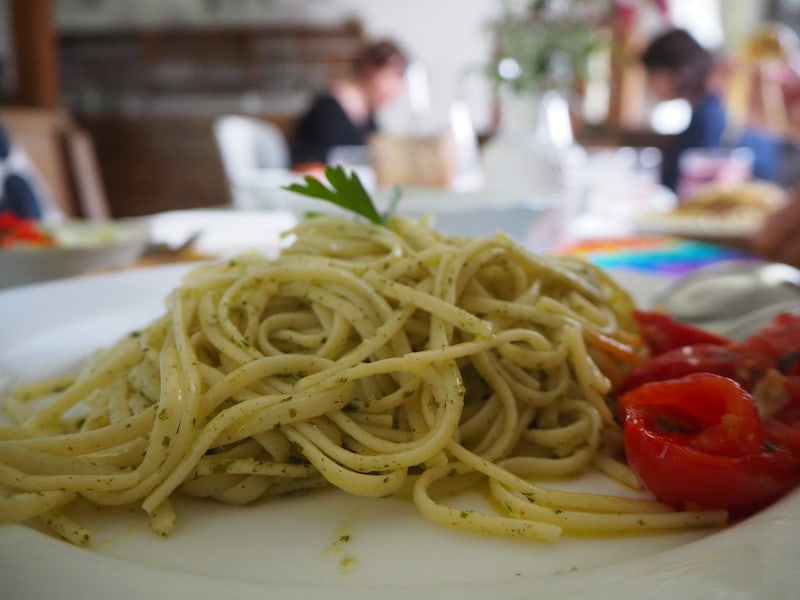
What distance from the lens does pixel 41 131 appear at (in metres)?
5.40

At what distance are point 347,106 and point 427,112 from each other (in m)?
2.32

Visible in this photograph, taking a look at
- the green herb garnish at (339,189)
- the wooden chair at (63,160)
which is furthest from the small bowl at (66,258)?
the wooden chair at (63,160)

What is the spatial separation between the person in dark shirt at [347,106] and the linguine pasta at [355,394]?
16.0 ft

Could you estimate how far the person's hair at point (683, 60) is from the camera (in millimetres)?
5316

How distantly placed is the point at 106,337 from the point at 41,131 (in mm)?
5055

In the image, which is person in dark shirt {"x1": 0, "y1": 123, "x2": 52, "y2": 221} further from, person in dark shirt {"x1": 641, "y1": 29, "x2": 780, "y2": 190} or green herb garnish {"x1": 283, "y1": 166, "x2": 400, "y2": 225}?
person in dark shirt {"x1": 641, "y1": 29, "x2": 780, "y2": 190}

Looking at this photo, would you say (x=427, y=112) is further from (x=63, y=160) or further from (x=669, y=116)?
(x=669, y=116)

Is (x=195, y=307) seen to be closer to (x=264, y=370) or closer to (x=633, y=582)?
(x=264, y=370)

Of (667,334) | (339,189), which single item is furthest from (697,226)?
(339,189)

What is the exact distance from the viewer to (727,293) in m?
1.17

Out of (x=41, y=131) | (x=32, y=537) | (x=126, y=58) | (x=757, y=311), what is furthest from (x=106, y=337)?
(x=126, y=58)

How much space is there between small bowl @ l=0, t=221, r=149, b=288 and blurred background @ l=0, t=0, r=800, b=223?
6.58 feet

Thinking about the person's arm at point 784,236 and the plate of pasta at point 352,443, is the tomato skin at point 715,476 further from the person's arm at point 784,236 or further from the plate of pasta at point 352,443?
the person's arm at point 784,236

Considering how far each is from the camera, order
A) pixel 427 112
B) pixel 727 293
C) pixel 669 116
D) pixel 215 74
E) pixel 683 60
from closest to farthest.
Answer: pixel 727 293 < pixel 427 112 < pixel 683 60 < pixel 669 116 < pixel 215 74
